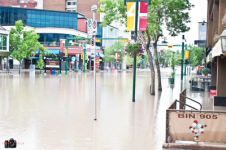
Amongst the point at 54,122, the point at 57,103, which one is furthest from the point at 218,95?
the point at 54,122

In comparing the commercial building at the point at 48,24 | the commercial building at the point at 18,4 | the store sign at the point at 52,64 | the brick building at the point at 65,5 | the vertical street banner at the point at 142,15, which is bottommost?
the store sign at the point at 52,64

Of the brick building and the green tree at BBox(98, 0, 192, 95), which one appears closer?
the green tree at BBox(98, 0, 192, 95)

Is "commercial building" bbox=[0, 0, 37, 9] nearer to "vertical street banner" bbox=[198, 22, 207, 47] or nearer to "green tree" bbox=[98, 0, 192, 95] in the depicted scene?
"vertical street banner" bbox=[198, 22, 207, 47]

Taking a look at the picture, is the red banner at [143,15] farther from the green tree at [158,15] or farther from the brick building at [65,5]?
the brick building at [65,5]

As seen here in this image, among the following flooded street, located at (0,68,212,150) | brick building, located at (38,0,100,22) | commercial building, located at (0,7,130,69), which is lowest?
flooded street, located at (0,68,212,150)

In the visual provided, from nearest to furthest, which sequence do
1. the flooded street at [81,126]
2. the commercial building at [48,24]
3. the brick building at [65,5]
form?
the flooded street at [81,126] < the commercial building at [48,24] < the brick building at [65,5]

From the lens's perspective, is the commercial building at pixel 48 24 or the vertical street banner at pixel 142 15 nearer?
the vertical street banner at pixel 142 15

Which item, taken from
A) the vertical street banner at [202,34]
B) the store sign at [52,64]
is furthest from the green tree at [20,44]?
the vertical street banner at [202,34]

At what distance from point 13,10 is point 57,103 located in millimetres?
78498

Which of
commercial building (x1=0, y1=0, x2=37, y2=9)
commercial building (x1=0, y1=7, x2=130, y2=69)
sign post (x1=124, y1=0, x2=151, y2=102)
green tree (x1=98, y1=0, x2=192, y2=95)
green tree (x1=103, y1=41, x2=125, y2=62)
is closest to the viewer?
sign post (x1=124, y1=0, x2=151, y2=102)

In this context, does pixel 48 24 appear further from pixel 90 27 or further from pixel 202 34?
pixel 90 27

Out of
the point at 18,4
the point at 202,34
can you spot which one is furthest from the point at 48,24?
the point at 202,34

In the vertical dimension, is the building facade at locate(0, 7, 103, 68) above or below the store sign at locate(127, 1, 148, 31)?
above

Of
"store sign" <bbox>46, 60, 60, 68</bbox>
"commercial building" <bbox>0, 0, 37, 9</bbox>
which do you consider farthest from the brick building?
"store sign" <bbox>46, 60, 60, 68</bbox>
